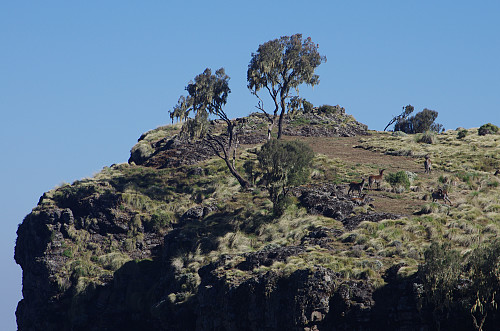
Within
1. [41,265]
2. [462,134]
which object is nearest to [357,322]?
[41,265]

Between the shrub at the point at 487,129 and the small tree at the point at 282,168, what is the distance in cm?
3440

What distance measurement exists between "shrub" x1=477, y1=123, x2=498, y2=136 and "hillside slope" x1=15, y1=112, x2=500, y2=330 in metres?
8.21

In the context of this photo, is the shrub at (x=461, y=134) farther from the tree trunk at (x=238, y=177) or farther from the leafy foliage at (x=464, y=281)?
the leafy foliage at (x=464, y=281)

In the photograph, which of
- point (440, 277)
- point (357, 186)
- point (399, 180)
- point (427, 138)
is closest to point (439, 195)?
point (399, 180)

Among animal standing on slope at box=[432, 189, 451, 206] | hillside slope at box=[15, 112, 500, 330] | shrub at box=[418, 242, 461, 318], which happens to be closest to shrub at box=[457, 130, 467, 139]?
hillside slope at box=[15, 112, 500, 330]

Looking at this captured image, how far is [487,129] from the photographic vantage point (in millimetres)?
87938

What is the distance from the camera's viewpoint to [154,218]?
2451 inches

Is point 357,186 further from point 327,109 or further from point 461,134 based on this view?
point 327,109

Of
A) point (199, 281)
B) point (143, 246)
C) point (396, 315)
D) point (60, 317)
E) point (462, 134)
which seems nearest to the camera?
point (396, 315)

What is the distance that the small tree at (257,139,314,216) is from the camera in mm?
58031

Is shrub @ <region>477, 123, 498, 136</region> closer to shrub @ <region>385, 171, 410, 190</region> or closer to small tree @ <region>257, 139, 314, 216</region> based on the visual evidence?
shrub @ <region>385, 171, 410, 190</region>

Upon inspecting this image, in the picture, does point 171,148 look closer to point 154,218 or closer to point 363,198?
point 154,218

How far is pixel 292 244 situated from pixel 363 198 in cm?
813

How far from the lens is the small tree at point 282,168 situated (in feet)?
190
